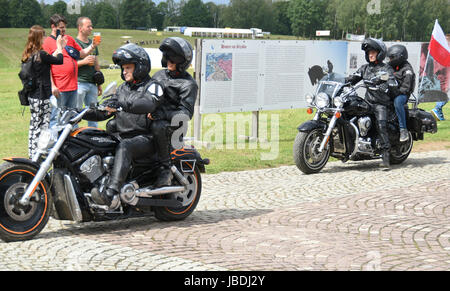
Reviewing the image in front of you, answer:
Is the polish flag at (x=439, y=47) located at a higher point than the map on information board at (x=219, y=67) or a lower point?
higher

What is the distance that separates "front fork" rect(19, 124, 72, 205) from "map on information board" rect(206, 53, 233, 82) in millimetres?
6632

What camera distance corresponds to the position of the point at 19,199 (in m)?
6.06

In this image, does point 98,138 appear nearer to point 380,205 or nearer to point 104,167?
point 104,167

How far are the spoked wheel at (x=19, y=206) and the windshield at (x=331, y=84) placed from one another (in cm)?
596

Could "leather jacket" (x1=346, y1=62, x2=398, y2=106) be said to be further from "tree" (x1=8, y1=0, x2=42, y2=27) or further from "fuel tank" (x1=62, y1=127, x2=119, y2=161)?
"tree" (x1=8, y1=0, x2=42, y2=27)

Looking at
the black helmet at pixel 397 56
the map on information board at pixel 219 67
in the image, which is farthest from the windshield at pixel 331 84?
the map on information board at pixel 219 67

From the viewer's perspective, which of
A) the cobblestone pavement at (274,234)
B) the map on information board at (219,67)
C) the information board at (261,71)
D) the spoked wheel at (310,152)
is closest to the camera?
the cobblestone pavement at (274,234)

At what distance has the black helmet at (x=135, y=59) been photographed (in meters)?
6.62

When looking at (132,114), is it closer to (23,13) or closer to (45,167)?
(45,167)

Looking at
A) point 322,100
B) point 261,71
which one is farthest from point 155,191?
point 261,71

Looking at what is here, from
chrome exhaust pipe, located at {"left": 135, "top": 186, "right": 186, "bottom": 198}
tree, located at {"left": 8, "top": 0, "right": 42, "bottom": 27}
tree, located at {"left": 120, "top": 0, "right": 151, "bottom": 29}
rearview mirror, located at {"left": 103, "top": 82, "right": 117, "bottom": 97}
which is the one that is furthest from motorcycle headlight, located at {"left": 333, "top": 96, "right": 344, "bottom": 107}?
tree, located at {"left": 120, "top": 0, "right": 151, "bottom": 29}

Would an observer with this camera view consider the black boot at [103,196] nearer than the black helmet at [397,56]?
Yes

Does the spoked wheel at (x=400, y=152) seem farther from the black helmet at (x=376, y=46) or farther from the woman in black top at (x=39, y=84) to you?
the woman in black top at (x=39, y=84)
